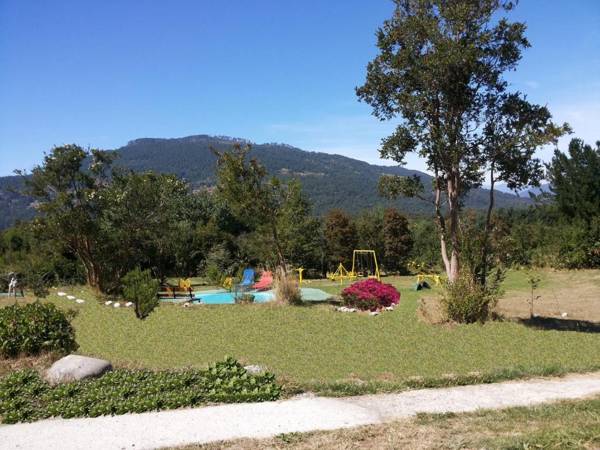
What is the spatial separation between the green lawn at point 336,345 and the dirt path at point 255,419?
49 cm

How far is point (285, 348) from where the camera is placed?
7906mm

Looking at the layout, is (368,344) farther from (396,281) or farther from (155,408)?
(396,281)

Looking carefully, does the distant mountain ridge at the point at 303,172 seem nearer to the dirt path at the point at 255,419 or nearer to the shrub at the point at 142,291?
the shrub at the point at 142,291

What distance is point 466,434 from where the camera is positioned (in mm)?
3795

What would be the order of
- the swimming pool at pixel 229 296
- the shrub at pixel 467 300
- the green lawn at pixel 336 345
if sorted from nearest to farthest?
the green lawn at pixel 336 345, the shrub at pixel 467 300, the swimming pool at pixel 229 296

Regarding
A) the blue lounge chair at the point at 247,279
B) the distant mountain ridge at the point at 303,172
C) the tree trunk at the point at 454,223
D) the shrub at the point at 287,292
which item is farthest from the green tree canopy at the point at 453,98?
the distant mountain ridge at the point at 303,172

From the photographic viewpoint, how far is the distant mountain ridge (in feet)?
298

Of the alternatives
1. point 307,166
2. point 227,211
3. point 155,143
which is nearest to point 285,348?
point 227,211

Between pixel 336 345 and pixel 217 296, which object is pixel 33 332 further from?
pixel 217 296

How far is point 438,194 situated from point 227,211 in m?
20.1

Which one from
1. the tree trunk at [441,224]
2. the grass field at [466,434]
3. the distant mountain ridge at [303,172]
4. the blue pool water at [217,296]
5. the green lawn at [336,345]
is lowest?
the blue pool water at [217,296]

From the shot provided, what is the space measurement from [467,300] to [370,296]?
3.34 metres

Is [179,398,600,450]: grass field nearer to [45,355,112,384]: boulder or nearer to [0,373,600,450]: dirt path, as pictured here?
[0,373,600,450]: dirt path

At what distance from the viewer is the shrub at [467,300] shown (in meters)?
9.52
